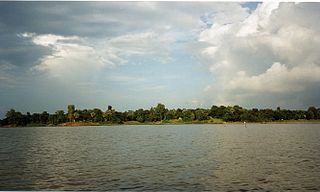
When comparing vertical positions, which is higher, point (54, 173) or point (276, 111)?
point (276, 111)

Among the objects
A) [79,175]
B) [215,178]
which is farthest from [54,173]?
[215,178]

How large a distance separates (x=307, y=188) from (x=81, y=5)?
1502cm

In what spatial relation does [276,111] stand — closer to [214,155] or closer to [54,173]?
[214,155]

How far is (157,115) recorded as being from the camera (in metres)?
55.0

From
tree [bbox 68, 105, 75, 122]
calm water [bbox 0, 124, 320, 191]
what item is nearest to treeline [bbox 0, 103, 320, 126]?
tree [bbox 68, 105, 75, 122]

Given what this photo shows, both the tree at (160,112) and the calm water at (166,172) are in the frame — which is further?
the tree at (160,112)

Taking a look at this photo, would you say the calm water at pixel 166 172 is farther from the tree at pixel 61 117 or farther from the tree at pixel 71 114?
the tree at pixel 61 117

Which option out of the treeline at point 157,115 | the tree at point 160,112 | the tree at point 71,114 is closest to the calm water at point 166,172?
the tree at point 71,114

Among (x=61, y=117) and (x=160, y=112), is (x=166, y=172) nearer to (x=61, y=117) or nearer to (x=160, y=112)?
(x=61, y=117)

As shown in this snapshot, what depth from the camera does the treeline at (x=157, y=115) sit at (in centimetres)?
4294

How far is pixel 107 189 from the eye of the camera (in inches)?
394

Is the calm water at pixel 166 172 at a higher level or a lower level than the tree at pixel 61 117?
lower

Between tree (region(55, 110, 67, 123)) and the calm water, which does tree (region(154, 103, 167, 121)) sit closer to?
tree (region(55, 110, 67, 123))

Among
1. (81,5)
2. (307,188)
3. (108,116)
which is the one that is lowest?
(307,188)
